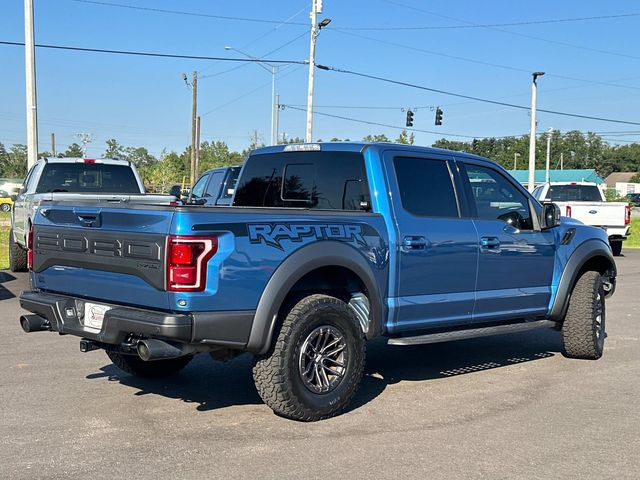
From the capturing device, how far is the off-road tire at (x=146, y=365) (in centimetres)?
609

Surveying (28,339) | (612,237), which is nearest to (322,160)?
(28,339)

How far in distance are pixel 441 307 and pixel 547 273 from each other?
4.99 feet

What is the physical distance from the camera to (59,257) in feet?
17.2

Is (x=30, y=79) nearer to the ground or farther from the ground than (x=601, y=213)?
farther from the ground

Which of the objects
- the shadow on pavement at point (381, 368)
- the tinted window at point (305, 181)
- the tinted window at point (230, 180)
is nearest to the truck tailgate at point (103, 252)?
the shadow on pavement at point (381, 368)

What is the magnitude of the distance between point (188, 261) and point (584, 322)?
14.4 ft

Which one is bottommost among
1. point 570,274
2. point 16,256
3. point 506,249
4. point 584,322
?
point 16,256

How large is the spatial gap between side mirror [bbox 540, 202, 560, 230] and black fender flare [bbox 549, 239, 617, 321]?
49cm

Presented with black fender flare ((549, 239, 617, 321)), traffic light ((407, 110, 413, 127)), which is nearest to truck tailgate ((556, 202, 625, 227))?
black fender flare ((549, 239, 617, 321))

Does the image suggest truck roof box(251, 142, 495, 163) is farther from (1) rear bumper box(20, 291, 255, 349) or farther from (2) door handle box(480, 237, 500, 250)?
(1) rear bumper box(20, 291, 255, 349)

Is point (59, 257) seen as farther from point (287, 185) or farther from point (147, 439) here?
point (287, 185)

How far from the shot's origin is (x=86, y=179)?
11672 mm

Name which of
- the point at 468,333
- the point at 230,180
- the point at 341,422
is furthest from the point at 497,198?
the point at 230,180

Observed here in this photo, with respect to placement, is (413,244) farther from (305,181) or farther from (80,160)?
(80,160)
